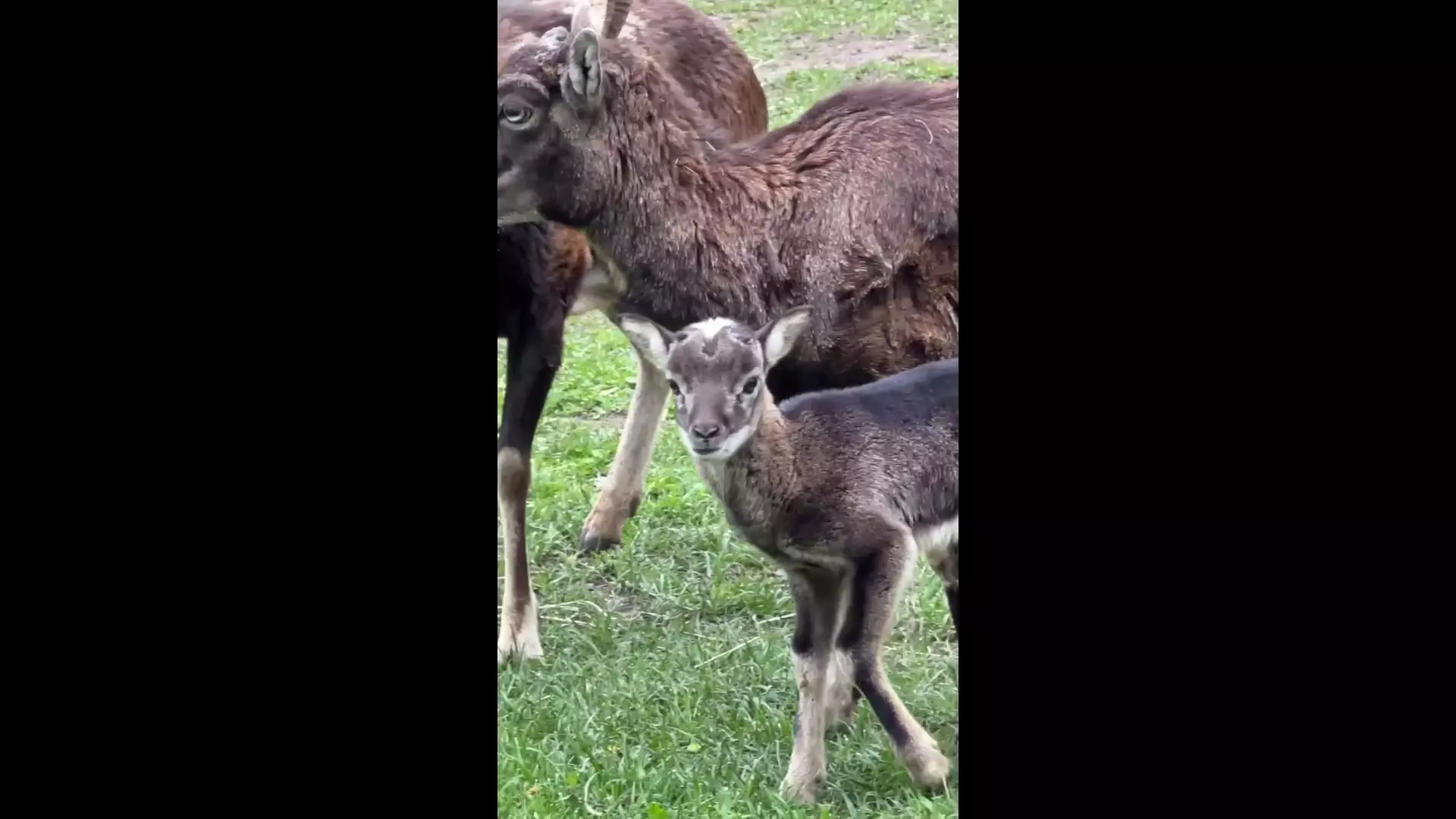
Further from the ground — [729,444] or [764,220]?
[764,220]

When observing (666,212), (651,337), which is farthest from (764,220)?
(651,337)

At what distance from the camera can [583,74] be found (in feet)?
11.1

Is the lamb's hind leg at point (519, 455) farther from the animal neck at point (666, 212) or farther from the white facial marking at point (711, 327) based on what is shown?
the white facial marking at point (711, 327)

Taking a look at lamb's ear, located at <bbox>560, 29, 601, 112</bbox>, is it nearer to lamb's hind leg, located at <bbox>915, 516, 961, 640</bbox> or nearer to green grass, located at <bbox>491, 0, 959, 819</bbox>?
green grass, located at <bbox>491, 0, 959, 819</bbox>

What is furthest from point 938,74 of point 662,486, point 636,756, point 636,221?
point 662,486

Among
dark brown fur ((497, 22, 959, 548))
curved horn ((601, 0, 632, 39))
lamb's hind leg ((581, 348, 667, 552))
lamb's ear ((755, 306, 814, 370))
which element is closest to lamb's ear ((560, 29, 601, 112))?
dark brown fur ((497, 22, 959, 548))

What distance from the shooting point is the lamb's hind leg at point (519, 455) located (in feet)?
13.4

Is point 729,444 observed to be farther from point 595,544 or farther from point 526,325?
point 595,544

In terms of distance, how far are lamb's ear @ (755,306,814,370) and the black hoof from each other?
5.66 ft

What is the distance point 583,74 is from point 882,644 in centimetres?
129

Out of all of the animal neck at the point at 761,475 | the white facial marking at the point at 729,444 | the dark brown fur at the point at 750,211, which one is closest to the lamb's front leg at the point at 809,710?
the animal neck at the point at 761,475

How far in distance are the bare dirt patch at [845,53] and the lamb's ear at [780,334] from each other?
0.54 metres

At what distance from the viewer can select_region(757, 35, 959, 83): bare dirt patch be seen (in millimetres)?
3287
